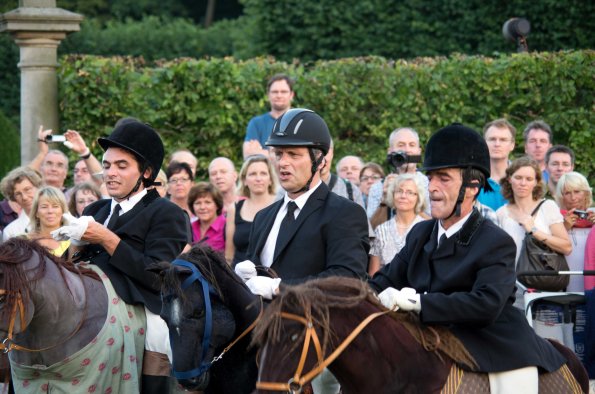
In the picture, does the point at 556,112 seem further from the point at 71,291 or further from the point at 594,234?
the point at 71,291

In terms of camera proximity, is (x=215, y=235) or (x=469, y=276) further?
(x=215, y=235)

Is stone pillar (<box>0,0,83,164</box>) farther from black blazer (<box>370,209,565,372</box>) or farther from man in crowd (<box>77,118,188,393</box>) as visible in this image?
black blazer (<box>370,209,565,372</box>)

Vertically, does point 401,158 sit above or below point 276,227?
above

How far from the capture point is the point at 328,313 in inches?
194

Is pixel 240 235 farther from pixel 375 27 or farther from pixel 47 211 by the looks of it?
pixel 375 27

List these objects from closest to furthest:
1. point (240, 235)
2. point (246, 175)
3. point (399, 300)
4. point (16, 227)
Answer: point (399, 300)
point (240, 235)
point (246, 175)
point (16, 227)

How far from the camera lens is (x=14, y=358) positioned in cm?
672

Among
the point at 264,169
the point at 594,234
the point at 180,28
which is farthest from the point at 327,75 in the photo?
the point at 180,28

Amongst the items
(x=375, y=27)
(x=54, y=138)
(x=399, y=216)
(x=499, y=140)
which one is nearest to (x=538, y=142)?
(x=499, y=140)

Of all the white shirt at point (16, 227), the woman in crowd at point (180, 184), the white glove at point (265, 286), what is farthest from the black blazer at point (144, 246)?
the woman in crowd at point (180, 184)

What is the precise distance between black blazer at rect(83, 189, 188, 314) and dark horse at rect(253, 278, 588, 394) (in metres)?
2.22

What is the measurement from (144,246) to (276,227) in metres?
1.01

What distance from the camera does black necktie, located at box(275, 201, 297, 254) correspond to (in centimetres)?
659

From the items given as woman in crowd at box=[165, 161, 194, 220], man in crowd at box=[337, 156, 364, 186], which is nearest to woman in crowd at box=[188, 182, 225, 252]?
woman in crowd at box=[165, 161, 194, 220]
